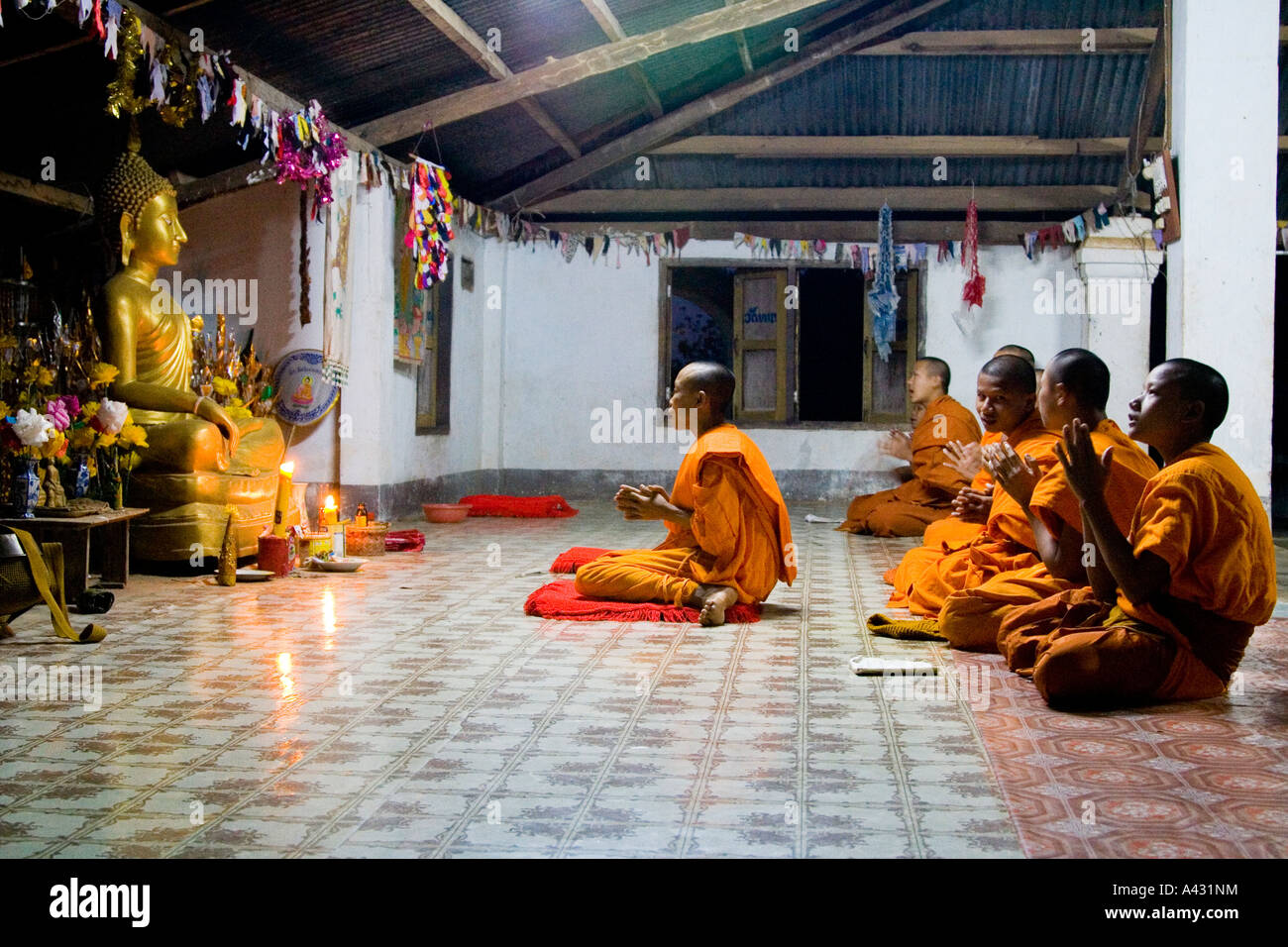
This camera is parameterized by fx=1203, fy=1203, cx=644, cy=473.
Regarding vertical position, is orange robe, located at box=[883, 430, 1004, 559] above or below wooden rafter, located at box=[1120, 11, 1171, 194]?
below

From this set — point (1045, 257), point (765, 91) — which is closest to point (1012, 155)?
point (1045, 257)

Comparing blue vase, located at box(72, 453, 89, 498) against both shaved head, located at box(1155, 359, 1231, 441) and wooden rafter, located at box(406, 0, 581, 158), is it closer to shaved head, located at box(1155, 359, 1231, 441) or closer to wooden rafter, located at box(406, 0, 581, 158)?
wooden rafter, located at box(406, 0, 581, 158)

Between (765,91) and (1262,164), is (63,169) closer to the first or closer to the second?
(765,91)

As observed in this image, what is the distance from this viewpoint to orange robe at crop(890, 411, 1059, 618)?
5332 mm

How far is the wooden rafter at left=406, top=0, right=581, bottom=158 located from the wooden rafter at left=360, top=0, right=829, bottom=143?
1 cm

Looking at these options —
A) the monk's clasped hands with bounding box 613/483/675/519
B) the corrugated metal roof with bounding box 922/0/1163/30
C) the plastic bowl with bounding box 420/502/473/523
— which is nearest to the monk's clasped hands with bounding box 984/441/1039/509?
the monk's clasped hands with bounding box 613/483/675/519

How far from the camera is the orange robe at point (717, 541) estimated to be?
5.84m

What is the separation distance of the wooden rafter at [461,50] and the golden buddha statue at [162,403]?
1996 mm

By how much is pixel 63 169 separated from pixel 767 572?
20.2 feet

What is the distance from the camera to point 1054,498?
15.4ft

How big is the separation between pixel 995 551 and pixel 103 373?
519 centimetres

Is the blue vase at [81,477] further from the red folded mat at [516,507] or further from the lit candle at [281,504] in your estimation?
the red folded mat at [516,507]

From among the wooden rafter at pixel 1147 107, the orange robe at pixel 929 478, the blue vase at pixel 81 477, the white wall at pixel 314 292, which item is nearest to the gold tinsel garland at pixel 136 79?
the blue vase at pixel 81 477

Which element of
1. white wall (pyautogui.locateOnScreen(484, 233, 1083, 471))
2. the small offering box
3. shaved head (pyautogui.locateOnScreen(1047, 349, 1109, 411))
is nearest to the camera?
shaved head (pyautogui.locateOnScreen(1047, 349, 1109, 411))
